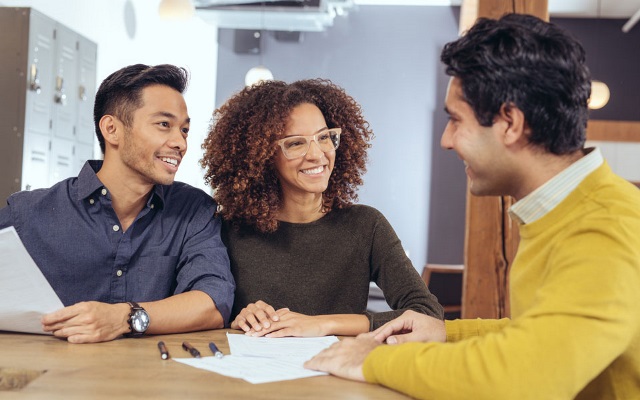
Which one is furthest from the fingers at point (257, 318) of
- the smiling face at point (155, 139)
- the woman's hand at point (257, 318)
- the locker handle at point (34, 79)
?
the locker handle at point (34, 79)

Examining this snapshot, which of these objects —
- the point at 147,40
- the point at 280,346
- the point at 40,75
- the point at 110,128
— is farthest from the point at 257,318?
the point at 147,40

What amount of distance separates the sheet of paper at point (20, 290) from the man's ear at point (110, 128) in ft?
2.37

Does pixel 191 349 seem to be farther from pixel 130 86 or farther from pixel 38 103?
pixel 38 103

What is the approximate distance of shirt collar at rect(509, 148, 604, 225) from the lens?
1182 mm

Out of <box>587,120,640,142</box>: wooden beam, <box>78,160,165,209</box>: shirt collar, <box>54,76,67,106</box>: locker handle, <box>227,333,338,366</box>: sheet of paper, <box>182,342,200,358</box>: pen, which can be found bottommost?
<box>227,333,338,366</box>: sheet of paper

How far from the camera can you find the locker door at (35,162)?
14.4 feet

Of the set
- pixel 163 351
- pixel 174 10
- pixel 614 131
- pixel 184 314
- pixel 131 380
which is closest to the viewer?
pixel 131 380

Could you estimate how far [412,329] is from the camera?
1.53 m

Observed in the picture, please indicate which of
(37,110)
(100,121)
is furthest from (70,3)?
(100,121)

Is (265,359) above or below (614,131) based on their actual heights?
below

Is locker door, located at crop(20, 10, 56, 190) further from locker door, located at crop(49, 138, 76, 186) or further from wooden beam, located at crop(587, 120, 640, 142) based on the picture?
wooden beam, located at crop(587, 120, 640, 142)

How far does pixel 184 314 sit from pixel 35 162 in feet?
10.6

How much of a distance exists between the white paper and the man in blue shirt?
0.25 meters

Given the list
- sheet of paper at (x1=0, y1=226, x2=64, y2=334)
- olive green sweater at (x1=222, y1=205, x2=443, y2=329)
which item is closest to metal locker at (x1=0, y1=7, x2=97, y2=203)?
olive green sweater at (x1=222, y1=205, x2=443, y2=329)
